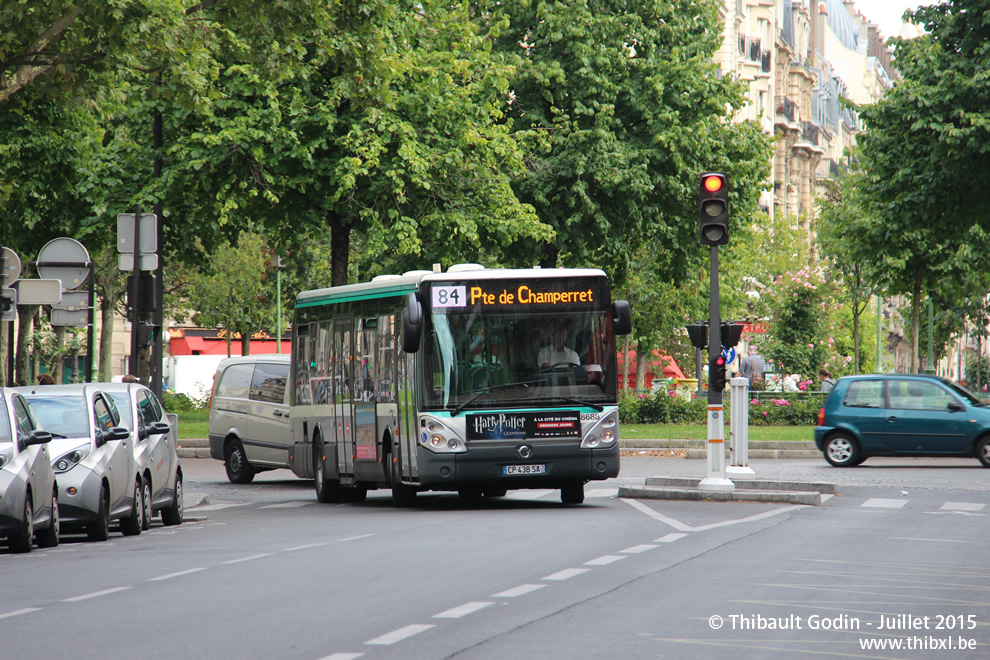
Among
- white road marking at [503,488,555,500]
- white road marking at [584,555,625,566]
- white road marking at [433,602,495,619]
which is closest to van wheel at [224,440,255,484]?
white road marking at [503,488,555,500]

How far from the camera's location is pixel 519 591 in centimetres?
980

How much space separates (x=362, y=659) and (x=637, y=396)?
110ft

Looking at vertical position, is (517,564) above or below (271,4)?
below

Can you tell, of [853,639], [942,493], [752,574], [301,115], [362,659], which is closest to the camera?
[362,659]

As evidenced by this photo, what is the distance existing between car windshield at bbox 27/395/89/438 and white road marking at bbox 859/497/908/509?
9.34 meters

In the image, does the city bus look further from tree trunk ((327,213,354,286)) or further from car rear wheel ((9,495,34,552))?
tree trunk ((327,213,354,286))

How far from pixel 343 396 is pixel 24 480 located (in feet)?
24.1

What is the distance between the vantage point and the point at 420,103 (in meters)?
30.0

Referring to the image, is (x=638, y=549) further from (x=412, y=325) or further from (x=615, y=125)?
(x=615, y=125)

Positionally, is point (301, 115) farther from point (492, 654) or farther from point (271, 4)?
point (492, 654)

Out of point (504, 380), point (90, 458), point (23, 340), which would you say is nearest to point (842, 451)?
point (504, 380)

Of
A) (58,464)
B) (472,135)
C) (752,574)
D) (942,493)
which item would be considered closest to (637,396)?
(472,135)

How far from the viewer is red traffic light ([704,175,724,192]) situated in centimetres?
1869

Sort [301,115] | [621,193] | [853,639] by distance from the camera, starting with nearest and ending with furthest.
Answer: [853,639], [301,115], [621,193]
